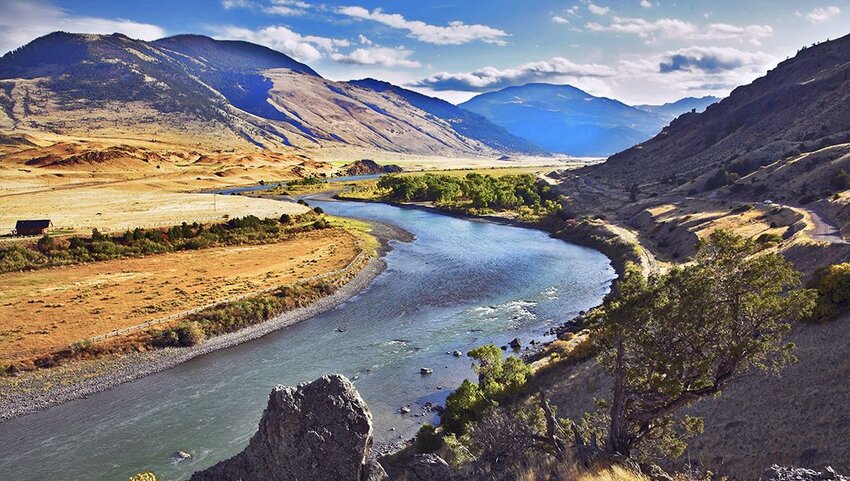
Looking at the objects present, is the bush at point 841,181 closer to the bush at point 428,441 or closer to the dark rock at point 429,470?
the bush at point 428,441

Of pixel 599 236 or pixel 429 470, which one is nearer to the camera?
pixel 429 470

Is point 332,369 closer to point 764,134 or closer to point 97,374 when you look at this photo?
point 97,374

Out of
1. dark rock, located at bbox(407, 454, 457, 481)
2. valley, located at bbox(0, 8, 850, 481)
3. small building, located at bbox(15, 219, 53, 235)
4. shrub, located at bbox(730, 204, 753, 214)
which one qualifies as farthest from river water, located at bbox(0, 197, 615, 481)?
small building, located at bbox(15, 219, 53, 235)

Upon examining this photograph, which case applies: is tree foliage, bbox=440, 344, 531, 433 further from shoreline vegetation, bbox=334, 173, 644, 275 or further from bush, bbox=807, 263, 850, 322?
shoreline vegetation, bbox=334, 173, 644, 275

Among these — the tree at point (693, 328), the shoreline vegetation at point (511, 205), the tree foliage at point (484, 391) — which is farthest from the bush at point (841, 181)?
the tree at point (693, 328)

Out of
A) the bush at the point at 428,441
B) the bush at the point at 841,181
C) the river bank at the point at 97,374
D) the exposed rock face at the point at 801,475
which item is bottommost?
the river bank at the point at 97,374

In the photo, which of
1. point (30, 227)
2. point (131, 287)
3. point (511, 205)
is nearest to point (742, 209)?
point (511, 205)

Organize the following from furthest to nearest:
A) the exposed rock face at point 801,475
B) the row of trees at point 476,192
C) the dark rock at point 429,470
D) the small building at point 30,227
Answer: the row of trees at point 476,192
the small building at point 30,227
the dark rock at point 429,470
the exposed rock face at point 801,475
